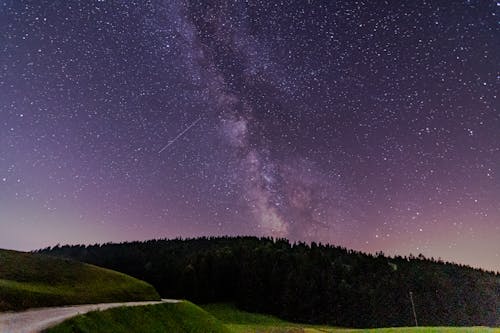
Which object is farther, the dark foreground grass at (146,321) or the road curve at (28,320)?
the dark foreground grass at (146,321)

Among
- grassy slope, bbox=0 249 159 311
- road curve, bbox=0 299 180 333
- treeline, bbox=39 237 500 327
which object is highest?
treeline, bbox=39 237 500 327

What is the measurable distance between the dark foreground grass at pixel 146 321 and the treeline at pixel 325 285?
5653cm

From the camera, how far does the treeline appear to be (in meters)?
90.9

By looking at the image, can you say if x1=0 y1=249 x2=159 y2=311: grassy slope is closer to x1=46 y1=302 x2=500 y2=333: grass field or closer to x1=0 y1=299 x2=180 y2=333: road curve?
x1=0 y1=299 x2=180 y2=333: road curve

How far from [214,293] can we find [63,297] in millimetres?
71425

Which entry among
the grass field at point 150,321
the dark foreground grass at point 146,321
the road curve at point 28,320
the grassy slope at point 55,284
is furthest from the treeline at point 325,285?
the road curve at point 28,320

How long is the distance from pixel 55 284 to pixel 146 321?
461 inches

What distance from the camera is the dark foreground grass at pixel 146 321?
2344 centimetres

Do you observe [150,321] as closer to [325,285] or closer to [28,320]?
[28,320]

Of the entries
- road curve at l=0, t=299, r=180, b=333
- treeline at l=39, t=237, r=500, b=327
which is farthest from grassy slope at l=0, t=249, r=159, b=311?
treeline at l=39, t=237, r=500, b=327

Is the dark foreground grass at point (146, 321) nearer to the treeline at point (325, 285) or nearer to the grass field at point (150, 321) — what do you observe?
the grass field at point (150, 321)

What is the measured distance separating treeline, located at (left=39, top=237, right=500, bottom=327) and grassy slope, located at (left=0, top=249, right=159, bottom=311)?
179 feet

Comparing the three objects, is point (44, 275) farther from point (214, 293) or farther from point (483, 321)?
point (483, 321)

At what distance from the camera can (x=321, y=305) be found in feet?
300
